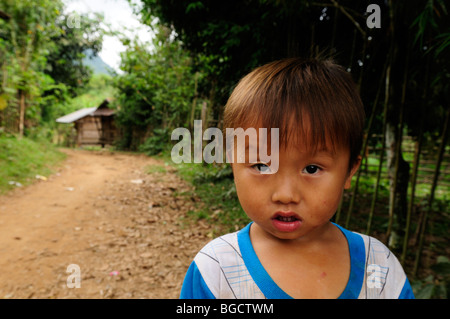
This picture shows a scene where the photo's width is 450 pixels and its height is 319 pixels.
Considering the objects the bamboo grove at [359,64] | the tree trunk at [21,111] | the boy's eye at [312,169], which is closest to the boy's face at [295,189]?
the boy's eye at [312,169]

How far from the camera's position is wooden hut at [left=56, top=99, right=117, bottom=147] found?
2153 cm

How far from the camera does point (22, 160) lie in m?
7.31

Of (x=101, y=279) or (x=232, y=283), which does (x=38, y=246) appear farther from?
(x=232, y=283)

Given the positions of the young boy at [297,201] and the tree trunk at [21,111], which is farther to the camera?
the tree trunk at [21,111]

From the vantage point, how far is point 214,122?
8586 millimetres

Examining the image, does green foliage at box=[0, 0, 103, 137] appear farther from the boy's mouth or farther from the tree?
the boy's mouth

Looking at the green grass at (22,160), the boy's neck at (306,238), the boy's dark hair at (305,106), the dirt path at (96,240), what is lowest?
the dirt path at (96,240)

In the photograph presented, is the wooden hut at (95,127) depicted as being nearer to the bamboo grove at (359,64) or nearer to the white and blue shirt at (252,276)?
the bamboo grove at (359,64)

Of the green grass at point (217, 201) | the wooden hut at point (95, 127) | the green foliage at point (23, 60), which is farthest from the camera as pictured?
the wooden hut at point (95, 127)

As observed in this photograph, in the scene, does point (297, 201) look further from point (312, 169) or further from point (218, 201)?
point (218, 201)

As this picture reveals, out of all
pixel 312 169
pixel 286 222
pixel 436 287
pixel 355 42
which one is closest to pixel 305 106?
pixel 312 169

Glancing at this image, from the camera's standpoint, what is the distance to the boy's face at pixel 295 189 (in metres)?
0.72

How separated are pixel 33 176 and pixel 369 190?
855 cm

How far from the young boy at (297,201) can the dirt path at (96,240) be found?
2.28m
